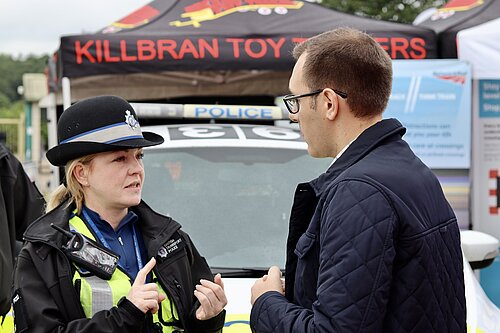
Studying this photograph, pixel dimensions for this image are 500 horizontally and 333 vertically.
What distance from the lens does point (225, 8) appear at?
759 centimetres

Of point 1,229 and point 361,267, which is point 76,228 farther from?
point 1,229

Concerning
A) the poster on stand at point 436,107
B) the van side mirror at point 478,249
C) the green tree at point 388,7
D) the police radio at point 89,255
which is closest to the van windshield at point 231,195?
the van side mirror at point 478,249

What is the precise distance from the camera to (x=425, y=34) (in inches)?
278

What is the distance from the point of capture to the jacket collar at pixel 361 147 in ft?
6.63

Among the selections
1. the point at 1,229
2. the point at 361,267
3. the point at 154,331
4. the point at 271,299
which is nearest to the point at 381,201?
the point at 361,267

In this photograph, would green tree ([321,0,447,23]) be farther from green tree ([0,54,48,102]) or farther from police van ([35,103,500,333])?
green tree ([0,54,48,102])

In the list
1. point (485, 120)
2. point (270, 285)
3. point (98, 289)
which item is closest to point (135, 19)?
point (485, 120)

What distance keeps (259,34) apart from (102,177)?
15.3 feet

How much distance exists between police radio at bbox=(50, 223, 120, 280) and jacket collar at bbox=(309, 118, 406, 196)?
0.65 m

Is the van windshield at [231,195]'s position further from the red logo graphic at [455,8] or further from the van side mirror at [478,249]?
the red logo graphic at [455,8]

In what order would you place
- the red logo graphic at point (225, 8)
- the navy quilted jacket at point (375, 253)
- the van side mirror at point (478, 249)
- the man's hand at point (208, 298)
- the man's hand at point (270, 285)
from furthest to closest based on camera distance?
the red logo graphic at point (225, 8)
the van side mirror at point (478, 249)
the man's hand at point (208, 298)
the man's hand at point (270, 285)
the navy quilted jacket at point (375, 253)

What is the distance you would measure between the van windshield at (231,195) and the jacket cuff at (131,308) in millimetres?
1296

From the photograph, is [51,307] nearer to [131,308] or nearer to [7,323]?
[131,308]

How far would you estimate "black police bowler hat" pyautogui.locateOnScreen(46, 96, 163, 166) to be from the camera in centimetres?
241
